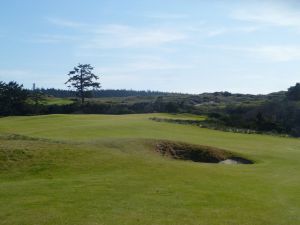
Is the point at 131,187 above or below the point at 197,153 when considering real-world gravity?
above

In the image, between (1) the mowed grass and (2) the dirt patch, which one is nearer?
(1) the mowed grass

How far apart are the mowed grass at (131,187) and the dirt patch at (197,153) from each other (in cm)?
106

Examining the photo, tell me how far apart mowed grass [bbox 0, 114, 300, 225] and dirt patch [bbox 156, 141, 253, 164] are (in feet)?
3.48

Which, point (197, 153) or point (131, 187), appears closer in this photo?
point (131, 187)

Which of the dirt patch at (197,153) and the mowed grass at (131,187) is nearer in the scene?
the mowed grass at (131,187)

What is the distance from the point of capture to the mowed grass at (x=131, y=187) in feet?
54.4

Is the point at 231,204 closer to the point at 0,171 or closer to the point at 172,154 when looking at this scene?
the point at 0,171

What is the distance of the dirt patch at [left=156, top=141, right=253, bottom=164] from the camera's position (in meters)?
35.6

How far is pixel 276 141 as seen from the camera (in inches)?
1939

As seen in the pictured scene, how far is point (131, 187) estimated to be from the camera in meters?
21.1

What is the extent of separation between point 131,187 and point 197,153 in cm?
1618

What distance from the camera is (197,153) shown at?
3669 centimetres

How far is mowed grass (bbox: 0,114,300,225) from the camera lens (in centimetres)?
1659

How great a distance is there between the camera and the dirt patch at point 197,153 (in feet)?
117
